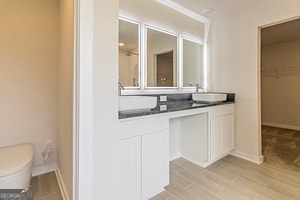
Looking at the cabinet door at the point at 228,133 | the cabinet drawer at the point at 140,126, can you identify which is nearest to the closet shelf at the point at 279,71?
the cabinet door at the point at 228,133

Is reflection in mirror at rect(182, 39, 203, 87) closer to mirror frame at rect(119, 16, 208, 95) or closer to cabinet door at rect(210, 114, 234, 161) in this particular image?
mirror frame at rect(119, 16, 208, 95)

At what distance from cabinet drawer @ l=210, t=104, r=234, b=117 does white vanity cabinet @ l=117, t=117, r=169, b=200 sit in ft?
2.94

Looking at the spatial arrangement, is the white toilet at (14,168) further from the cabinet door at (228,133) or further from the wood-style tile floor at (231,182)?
A: the cabinet door at (228,133)

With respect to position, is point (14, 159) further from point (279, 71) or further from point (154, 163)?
point (279, 71)

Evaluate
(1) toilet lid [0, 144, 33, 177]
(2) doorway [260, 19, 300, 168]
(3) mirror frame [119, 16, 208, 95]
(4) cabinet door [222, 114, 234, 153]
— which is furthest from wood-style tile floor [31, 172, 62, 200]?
(2) doorway [260, 19, 300, 168]

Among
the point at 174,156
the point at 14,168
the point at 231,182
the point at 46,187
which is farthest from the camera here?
the point at 174,156

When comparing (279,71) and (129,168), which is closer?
(129,168)

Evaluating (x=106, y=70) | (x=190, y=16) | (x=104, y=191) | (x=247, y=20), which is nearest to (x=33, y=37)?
(x=106, y=70)

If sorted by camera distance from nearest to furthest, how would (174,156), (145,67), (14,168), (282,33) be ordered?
1. (14,168)
2. (145,67)
3. (174,156)
4. (282,33)

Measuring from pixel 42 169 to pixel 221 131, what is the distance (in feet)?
7.65

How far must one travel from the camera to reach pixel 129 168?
1.32m

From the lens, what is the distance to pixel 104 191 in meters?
1.15

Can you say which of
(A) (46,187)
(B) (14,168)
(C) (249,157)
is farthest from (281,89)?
(B) (14,168)

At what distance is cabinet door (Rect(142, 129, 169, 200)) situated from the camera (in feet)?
4.66
